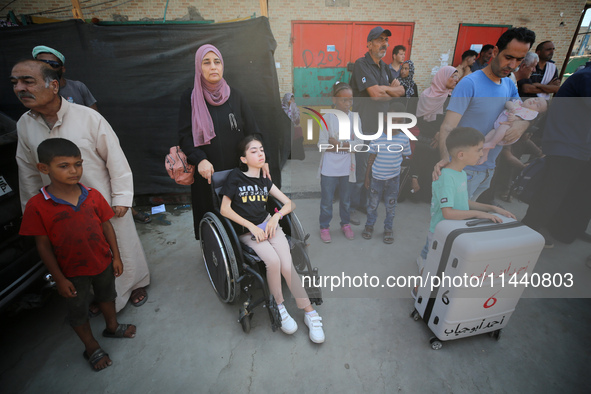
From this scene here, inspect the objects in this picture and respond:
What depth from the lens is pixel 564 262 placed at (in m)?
2.81

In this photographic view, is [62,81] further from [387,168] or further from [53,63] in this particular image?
[387,168]

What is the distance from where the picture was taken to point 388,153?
283 centimetres

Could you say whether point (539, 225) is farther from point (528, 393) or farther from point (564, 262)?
point (528, 393)

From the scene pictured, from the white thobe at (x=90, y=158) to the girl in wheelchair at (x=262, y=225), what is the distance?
0.77 metres

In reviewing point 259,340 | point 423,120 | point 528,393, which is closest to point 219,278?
point 259,340

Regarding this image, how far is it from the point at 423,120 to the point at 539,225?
210cm

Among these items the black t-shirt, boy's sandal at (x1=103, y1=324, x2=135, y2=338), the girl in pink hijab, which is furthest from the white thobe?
the girl in pink hijab

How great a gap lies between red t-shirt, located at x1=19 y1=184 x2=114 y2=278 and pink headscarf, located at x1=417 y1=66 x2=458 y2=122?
14.2 ft

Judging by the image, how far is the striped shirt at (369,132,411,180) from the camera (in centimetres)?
281

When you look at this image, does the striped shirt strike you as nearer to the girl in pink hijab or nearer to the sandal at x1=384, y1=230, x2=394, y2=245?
the sandal at x1=384, y1=230, x2=394, y2=245

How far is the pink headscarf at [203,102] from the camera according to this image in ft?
6.91

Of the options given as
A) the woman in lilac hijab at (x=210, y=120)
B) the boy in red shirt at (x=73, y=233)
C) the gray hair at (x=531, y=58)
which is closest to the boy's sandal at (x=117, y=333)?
the boy in red shirt at (x=73, y=233)

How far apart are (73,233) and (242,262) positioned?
39.5 inches

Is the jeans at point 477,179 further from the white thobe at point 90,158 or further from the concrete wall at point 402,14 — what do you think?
the concrete wall at point 402,14
